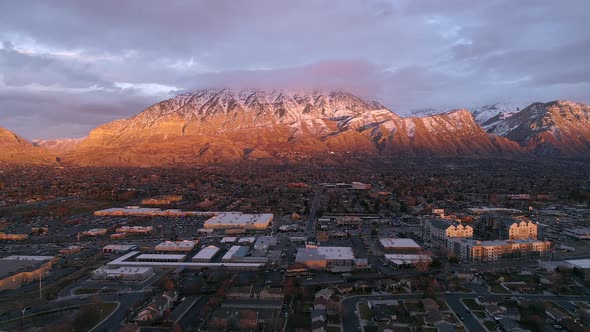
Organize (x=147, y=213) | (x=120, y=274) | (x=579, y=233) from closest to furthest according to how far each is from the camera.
Result: 1. (x=120, y=274)
2. (x=579, y=233)
3. (x=147, y=213)

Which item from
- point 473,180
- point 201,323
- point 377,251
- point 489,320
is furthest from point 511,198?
point 201,323

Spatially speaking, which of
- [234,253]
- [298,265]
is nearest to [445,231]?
[298,265]

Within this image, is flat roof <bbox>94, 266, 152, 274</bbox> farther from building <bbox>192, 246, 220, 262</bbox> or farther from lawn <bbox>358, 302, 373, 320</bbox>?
lawn <bbox>358, 302, 373, 320</bbox>

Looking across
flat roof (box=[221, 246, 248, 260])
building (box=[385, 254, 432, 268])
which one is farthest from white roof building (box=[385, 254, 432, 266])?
flat roof (box=[221, 246, 248, 260])

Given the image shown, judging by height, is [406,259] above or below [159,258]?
below

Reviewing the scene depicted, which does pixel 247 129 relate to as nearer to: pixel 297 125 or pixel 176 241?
pixel 297 125

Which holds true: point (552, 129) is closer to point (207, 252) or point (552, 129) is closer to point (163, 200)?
point (163, 200)
